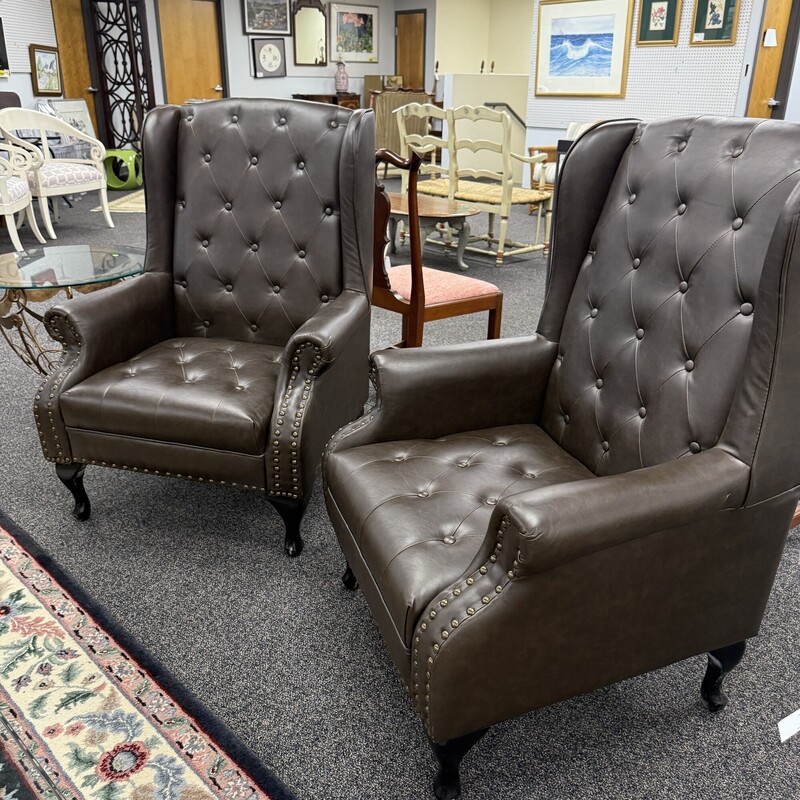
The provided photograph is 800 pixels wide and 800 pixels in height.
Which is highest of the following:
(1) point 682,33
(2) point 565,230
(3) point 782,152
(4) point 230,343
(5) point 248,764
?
(1) point 682,33

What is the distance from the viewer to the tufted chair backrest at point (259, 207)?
2217mm

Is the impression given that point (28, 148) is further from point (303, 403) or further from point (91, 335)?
point (303, 403)

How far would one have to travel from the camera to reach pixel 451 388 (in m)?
1.71

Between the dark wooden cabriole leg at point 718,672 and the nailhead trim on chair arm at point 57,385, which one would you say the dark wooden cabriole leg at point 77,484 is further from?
the dark wooden cabriole leg at point 718,672

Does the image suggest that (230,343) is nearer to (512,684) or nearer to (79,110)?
(512,684)

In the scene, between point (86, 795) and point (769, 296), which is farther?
point (86, 795)

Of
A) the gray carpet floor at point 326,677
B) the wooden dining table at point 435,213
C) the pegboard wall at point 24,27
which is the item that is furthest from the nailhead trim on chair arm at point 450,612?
the pegboard wall at point 24,27

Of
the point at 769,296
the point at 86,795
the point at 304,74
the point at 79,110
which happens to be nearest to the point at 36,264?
the point at 86,795

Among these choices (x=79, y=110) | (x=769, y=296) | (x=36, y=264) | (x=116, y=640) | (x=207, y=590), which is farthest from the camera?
(x=79, y=110)

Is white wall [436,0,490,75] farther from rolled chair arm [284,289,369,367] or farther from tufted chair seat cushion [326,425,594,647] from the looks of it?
tufted chair seat cushion [326,425,594,647]

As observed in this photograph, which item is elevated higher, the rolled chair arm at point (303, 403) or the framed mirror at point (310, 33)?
the framed mirror at point (310, 33)

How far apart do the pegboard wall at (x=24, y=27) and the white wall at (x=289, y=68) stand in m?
2.41

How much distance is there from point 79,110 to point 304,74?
3902 mm

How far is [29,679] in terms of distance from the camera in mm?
1571
